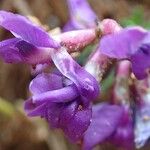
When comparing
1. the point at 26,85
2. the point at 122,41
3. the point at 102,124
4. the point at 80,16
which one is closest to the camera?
the point at 122,41

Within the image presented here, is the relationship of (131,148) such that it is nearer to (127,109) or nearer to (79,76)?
(127,109)

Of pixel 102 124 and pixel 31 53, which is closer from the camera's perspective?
pixel 31 53

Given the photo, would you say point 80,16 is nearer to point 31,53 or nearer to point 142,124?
point 142,124

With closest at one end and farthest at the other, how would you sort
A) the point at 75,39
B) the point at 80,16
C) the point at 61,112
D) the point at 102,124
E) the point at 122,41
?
1. the point at 122,41
2. the point at 61,112
3. the point at 75,39
4. the point at 102,124
5. the point at 80,16

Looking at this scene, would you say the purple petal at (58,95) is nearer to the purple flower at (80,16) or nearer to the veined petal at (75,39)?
the veined petal at (75,39)

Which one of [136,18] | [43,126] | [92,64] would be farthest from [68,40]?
[43,126]

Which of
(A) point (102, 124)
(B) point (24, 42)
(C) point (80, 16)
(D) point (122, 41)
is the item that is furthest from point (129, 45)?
(C) point (80, 16)

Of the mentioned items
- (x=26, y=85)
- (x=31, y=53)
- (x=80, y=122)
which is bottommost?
(x=26, y=85)
